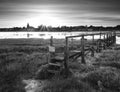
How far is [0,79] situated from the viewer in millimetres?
8742

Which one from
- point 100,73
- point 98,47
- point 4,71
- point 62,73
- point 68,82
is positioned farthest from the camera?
point 98,47

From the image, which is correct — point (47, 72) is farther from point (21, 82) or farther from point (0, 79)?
point (0, 79)

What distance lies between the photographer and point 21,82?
26.7 ft

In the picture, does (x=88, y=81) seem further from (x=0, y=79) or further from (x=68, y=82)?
(x=0, y=79)

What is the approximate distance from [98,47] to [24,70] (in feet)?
32.4

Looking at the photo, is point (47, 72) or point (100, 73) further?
point (47, 72)

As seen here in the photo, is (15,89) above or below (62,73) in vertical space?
below

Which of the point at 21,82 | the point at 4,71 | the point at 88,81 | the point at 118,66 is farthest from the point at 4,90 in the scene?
the point at 118,66

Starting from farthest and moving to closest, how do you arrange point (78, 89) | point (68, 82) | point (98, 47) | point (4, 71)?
point (98, 47), point (4, 71), point (68, 82), point (78, 89)

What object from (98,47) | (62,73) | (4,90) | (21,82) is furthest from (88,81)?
(98,47)

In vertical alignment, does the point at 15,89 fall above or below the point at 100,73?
below

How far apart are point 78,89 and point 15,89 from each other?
131 inches

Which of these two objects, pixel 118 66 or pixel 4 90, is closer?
pixel 4 90

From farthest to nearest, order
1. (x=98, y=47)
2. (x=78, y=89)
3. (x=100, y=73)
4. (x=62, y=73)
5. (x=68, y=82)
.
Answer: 1. (x=98, y=47)
2. (x=62, y=73)
3. (x=100, y=73)
4. (x=68, y=82)
5. (x=78, y=89)
